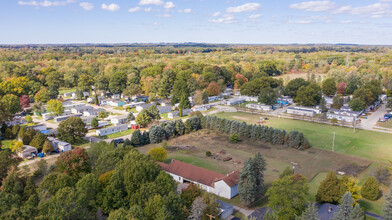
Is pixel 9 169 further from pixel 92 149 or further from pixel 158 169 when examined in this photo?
pixel 158 169

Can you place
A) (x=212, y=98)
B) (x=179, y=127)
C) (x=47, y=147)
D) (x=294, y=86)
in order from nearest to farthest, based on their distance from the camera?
(x=47, y=147)
(x=179, y=127)
(x=294, y=86)
(x=212, y=98)

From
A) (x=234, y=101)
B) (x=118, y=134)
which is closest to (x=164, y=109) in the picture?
(x=118, y=134)

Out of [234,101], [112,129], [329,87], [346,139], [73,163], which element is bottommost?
[346,139]

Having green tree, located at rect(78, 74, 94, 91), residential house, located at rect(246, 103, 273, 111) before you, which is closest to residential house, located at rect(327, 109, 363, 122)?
residential house, located at rect(246, 103, 273, 111)

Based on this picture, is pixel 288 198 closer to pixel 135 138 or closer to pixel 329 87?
pixel 135 138

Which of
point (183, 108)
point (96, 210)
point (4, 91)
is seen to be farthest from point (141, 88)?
point (96, 210)

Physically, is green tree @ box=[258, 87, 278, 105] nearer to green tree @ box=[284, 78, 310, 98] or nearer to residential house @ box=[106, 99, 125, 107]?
green tree @ box=[284, 78, 310, 98]
